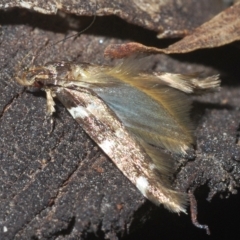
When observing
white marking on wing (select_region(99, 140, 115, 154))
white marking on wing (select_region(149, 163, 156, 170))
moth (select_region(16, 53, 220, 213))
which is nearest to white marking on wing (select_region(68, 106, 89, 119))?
moth (select_region(16, 53, 220, 213))

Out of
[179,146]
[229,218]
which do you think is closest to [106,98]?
[179,146]

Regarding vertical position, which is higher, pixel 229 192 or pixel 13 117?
pixel 13 117

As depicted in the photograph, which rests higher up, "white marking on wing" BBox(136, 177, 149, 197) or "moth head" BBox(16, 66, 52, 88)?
"moth head" BBox(16, 66, 52, 88)

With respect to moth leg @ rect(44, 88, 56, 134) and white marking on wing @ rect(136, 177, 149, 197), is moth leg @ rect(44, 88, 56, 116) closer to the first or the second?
moth leg @ rect(44, 88, 56, 134)

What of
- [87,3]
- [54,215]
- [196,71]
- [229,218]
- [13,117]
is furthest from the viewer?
[229,218]

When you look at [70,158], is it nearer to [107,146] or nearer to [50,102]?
[107,146]

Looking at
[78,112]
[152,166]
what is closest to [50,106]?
[78,112]

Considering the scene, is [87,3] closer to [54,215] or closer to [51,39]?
[51,39]

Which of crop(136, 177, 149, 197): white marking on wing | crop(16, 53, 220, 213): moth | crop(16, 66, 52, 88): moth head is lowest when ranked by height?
crop(136, 177, 149, 197): white marking on wing
